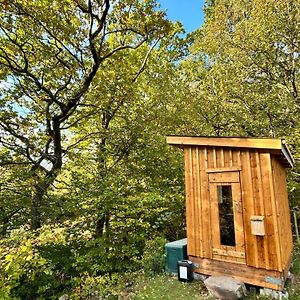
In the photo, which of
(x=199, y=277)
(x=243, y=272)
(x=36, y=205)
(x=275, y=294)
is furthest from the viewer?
(x=36, y=205)

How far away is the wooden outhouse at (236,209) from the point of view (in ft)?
13.0

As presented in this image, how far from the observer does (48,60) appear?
6512mm

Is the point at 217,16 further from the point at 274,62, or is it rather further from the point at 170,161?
the point at 170,161

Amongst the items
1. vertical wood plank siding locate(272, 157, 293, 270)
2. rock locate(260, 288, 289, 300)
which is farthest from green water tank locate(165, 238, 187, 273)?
vertical wood plank siding locate(272, 157, 293, 270)

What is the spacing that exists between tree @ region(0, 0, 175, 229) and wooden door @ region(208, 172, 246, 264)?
4.02 metres

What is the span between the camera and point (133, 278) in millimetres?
5512

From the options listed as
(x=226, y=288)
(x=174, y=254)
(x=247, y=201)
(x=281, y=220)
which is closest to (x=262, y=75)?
(x=281, y=220)

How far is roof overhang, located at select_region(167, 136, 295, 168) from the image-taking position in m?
4.00

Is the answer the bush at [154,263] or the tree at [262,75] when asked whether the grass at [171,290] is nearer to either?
the bush at [154,263]

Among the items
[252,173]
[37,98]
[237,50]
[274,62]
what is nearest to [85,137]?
[37,98]

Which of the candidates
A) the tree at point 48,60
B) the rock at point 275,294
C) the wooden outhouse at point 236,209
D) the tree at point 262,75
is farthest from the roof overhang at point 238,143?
the tree at point 262,75

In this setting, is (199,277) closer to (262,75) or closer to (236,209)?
(236,209)

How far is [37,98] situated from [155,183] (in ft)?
13.5

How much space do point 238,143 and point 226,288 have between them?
2.28 m
